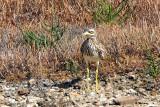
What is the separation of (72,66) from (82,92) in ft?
2.92

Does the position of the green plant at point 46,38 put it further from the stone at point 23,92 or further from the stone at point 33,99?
the stone at point 33,99

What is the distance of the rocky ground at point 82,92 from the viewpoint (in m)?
4.80

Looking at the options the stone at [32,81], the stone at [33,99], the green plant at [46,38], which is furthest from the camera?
the green plant at [46,38]

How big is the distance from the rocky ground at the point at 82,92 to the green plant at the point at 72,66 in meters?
0.16

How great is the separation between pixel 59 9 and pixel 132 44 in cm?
515

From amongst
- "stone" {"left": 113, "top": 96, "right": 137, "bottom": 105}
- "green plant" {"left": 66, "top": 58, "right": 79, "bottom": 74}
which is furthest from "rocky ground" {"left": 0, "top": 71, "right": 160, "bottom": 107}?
"green plant" {"left": 66, "top": 58, "right": 79, "bottom": 74}

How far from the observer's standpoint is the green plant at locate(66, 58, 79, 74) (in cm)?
600

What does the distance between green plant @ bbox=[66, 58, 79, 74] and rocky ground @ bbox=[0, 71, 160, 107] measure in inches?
6.5

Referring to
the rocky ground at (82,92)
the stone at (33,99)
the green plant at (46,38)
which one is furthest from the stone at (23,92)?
the green plant at (46,38)

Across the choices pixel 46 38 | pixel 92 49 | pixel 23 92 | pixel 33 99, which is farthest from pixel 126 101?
pixel 46 38

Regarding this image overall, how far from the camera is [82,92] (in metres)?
5.43

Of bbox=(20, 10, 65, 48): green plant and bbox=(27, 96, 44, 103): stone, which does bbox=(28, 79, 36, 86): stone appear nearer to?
bbox=(27, 96, 44, 103): stone

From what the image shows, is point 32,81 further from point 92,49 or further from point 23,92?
point 92,49

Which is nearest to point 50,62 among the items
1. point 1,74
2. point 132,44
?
point 1,74
